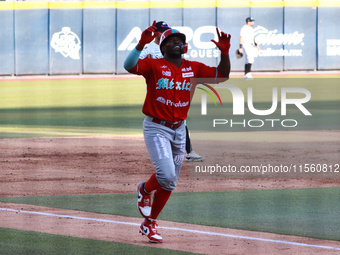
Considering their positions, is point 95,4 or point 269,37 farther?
point 269,37

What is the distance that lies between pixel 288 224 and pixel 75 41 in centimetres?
2880

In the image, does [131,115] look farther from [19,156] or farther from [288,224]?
[288,224]

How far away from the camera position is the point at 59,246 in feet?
21.6

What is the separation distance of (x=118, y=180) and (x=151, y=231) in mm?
3668

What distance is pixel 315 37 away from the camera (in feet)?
119

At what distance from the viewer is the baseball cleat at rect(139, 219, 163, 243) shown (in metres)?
6.70

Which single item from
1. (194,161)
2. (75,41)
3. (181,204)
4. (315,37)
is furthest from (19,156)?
(315,37)

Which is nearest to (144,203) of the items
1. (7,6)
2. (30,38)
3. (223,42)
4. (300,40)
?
(223,42)

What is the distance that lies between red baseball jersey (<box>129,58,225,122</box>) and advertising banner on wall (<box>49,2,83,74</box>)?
95.7 feet

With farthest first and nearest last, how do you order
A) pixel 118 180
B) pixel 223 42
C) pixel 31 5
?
1. pixel 31 5
2. pixel 118 180
3. pixel 223 42

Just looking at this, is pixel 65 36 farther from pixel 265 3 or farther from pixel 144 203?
pixel 144 203

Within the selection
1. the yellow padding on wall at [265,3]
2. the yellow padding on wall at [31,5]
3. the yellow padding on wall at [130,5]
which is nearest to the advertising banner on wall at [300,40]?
the yellow padding on wall at [265,3]

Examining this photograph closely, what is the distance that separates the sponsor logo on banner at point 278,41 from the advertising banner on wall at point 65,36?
8.64m

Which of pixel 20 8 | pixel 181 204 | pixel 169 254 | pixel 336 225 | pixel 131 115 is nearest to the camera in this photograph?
pixel 169 254
